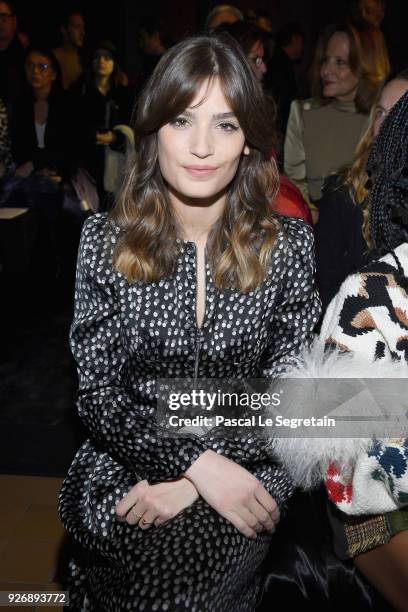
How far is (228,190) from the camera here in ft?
6.36

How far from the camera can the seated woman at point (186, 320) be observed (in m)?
1.60

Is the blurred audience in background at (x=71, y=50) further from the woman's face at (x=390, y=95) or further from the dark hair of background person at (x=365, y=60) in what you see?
the woman's face at (x=390, y=95)

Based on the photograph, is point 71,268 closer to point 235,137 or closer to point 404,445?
point 235,137

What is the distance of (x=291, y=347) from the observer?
1.87 m

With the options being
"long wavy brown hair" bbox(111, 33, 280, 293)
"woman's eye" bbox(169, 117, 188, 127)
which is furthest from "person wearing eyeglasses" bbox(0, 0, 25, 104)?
"woman's eye" bbox(169, 117, 188, 127)

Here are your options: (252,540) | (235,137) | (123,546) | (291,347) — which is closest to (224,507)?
(252,540)

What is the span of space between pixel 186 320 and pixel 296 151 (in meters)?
2.25

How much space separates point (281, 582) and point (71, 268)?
3.83 m

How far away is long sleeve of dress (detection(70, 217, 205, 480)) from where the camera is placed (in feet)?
5.55

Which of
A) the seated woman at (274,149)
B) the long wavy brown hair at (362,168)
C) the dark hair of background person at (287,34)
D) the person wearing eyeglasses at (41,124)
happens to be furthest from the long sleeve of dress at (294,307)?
the dark hair of background person at (287,34)

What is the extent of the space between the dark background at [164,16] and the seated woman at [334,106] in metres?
3.95

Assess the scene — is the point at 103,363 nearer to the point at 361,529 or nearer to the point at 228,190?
the point at 228,190

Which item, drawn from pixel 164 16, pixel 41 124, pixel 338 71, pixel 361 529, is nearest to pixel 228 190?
pixel 361 529

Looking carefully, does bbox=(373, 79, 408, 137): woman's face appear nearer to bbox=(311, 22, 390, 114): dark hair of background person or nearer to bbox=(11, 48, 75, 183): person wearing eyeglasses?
bbox=(311, 22, 390, 114): dark hair of background person
